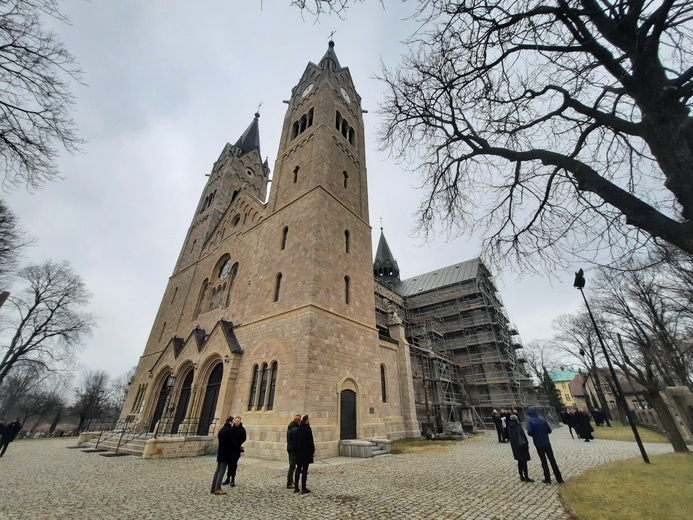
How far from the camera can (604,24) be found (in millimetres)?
4039

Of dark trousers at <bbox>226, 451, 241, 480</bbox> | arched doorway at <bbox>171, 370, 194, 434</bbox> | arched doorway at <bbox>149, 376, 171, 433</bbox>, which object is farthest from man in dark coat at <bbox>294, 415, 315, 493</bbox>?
arched doorway at <bbox>149, 376, 171, 433</bbox>

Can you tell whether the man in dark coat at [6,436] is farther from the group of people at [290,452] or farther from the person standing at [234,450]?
the group of people at [290,452]

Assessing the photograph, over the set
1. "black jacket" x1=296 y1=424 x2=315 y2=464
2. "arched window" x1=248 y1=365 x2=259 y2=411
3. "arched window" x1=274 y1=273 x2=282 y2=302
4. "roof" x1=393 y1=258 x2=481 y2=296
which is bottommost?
"black jacket" x1=296 y1=424 x2=315 y2=464

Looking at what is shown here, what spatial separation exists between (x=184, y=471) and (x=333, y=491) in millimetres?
4793

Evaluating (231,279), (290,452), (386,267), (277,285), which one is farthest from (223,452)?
(386,267)

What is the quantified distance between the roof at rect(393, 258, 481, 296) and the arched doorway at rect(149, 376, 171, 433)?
28.6m

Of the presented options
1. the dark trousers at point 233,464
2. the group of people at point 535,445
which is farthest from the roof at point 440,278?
the dark trousers at point 233,464

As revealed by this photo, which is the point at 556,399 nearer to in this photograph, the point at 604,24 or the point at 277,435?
the point at 277,435

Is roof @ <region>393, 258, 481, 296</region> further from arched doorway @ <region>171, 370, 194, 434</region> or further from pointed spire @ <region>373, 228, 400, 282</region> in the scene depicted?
arched doorway @ <region>171, 370, 194, 434</region>

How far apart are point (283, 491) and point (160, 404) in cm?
1498

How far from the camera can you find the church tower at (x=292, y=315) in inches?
435

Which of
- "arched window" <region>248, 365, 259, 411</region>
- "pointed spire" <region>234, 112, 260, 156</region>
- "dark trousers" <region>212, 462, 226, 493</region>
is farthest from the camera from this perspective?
"pointed spire" <region>234, 112, 260, 156</region>

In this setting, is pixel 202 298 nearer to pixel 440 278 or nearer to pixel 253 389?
pixel 253 389

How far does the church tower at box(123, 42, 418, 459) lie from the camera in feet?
36.2
